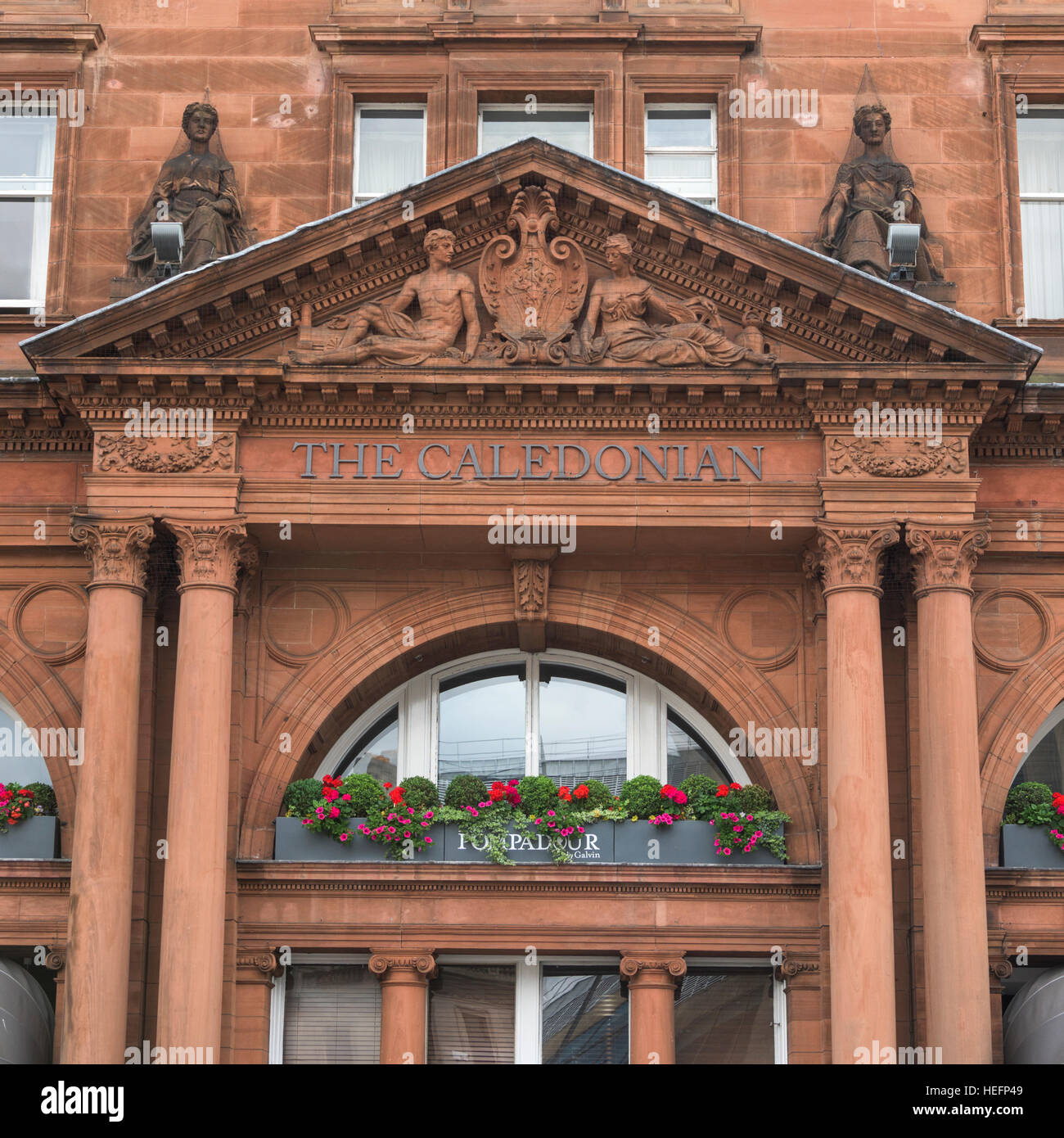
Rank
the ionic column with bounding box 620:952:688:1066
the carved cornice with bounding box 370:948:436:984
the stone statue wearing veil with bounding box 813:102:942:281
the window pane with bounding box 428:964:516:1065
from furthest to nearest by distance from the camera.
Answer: the stone statue wearing veil with bounding box 813:102:942:281 → the window pane with bounding box 428:964:516:1065 → the carved cornice with bounding box 370:948:436:984 → the ionic column with bounding box 620:952:688:1066

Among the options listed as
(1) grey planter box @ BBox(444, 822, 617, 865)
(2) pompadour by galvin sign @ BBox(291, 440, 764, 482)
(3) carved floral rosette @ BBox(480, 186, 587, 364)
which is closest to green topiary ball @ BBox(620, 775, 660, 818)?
(1) grey planter box @ BBox(444, 822, 617, 865)

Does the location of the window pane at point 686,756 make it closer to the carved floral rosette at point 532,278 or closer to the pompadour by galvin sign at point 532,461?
the pompadour by galvin sign at point 532,461

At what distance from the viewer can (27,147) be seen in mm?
26828

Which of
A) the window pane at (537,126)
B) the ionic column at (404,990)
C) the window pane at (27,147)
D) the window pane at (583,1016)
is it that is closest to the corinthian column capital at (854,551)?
the window pane at (583,1016)

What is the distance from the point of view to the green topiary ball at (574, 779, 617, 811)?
922 inches

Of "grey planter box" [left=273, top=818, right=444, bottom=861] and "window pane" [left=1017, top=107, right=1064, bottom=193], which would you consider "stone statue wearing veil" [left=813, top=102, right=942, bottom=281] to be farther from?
"grey planter box" [left=273, top=818, right=444, bottom=861]

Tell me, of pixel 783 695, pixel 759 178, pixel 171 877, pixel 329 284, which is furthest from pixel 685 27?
pixel 171 877

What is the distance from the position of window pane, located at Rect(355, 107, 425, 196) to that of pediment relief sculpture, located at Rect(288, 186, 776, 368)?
3553mm

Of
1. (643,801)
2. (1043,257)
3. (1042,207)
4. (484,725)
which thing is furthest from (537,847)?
(1042,207)

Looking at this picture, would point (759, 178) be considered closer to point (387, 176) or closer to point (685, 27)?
point (685, 27)

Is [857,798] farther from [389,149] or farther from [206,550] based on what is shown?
[389,149]

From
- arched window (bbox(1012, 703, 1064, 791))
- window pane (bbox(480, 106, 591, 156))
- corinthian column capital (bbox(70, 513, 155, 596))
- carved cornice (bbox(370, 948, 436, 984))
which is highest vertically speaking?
window pane (bbox(480, 106, 591, 156))

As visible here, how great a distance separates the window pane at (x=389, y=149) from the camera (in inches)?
1059

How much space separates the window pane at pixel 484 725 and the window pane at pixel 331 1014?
A: 252cm
